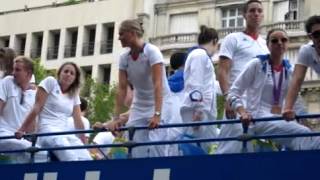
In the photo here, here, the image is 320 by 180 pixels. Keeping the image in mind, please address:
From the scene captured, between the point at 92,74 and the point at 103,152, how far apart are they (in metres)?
28.8

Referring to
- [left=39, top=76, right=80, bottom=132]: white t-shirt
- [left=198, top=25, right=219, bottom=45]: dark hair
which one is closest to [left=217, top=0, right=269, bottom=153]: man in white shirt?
[left=198, top=25, right=219, bottom=45]: dark hair

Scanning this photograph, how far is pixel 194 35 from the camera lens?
32.0 m

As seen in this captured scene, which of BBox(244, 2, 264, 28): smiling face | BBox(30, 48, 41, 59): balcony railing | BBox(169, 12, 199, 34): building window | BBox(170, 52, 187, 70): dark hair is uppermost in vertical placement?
BBox(169, 12, 199, 34): building window

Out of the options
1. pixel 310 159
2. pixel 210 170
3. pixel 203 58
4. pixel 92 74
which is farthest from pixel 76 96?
pixel 92 74

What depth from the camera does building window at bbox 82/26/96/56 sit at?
36.4m

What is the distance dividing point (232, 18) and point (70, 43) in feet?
27.0

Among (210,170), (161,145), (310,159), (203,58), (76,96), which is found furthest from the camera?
(76,96)

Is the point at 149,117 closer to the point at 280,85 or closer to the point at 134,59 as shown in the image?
the point at 134,59

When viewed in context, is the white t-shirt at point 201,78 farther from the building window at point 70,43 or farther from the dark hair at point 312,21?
the building window at point 70,43

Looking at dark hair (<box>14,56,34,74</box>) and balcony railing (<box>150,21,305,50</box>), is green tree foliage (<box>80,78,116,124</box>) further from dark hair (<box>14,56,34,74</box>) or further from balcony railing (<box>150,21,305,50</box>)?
dark hair (<box>14,56,34,74</box>)

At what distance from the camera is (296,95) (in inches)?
247

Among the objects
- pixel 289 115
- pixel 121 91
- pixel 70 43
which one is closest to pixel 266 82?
pixel 289 115

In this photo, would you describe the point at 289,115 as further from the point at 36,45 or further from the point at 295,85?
the point at 36,45

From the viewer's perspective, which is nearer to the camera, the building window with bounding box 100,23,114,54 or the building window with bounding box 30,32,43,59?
the building window with bounding box 100,23,114,54
